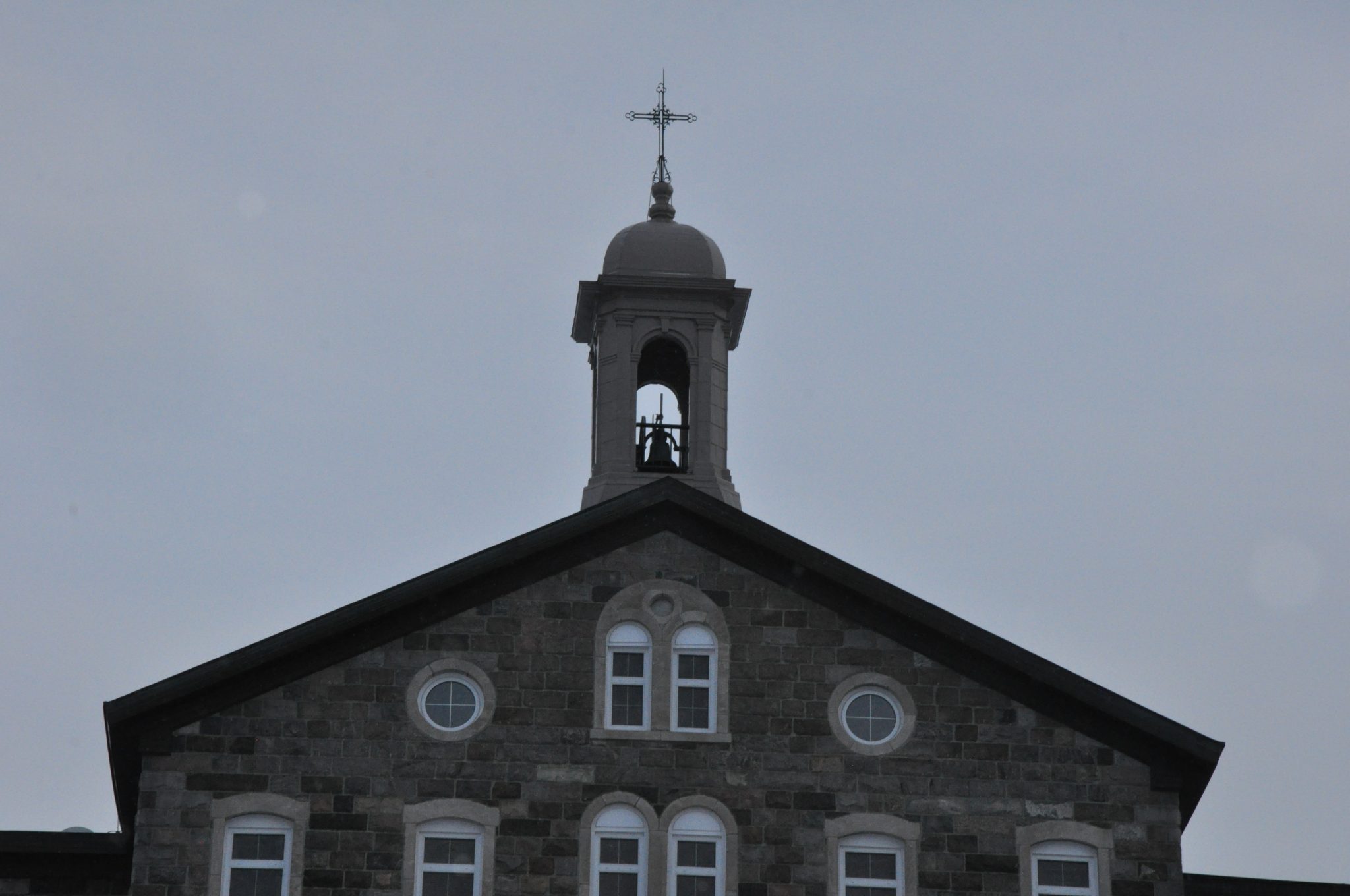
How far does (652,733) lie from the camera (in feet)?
109

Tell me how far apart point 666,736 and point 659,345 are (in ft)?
30.1

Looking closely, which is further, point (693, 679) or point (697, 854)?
point (693, 679)

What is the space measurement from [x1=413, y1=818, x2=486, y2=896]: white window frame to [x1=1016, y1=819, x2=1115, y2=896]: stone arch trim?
7.21 metres

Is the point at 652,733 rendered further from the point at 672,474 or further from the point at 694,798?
the point at 672,474

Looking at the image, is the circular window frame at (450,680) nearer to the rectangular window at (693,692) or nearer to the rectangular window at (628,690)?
the rectangular window at (628,690)

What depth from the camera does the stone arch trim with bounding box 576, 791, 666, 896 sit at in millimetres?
32344

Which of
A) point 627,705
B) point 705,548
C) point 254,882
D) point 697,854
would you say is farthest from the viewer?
point 705,548

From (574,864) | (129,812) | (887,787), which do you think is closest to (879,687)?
(887,787)

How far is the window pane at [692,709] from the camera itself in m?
33.3

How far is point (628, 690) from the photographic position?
110 feet

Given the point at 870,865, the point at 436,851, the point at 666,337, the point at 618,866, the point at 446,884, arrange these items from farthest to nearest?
the point at 666,337
the point at 870,865
the point at 618,866
the point at 436,851
the point at 446,884

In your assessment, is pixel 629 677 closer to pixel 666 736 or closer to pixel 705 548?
pixel 666 736

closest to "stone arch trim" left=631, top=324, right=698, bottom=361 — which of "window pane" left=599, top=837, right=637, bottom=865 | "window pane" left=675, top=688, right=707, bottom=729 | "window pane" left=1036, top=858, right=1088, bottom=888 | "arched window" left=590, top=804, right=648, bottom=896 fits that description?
"window pane" left=675, top=688, right=707, bottom=729

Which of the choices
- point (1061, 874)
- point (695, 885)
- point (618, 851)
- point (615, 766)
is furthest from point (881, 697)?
point (618, 851)
